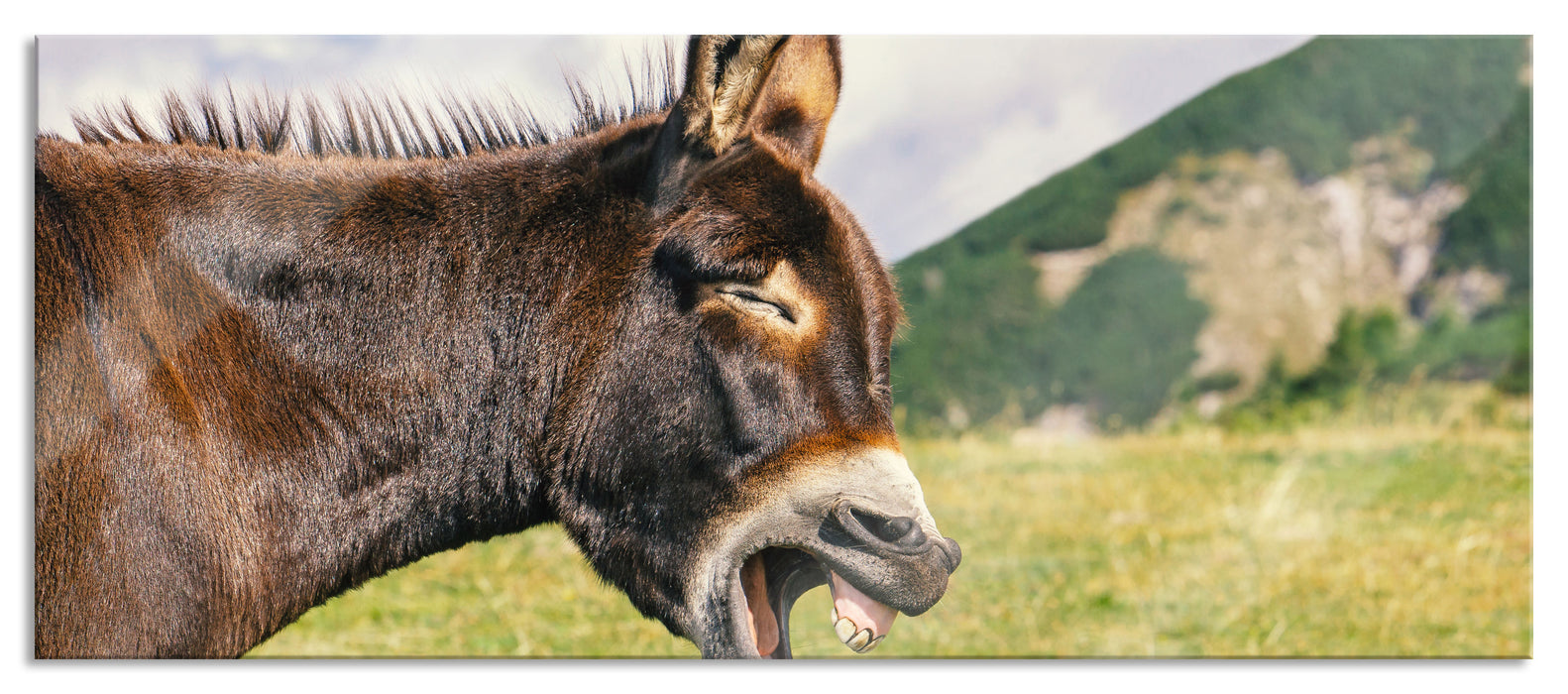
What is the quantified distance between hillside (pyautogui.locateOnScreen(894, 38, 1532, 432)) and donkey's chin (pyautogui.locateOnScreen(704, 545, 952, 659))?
1338mm

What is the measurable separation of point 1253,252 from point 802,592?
280cm

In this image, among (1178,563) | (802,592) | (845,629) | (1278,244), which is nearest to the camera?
(845,629)

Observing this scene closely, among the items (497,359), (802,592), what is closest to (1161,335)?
(802,592)

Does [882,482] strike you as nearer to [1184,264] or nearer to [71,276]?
[71,276]

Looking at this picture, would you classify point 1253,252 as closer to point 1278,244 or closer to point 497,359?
point 1278,244

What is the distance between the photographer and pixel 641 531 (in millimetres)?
1646

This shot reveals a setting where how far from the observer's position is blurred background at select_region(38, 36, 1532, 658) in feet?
9.07

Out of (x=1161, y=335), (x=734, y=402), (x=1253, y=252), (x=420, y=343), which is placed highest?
(x=1253, y=252)

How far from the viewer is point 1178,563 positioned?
359 cm

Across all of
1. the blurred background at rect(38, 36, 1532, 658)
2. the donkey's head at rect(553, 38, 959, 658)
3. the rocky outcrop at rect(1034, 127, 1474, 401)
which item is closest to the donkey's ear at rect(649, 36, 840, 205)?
the donkey's head at rect(553, 38, 959, 658)

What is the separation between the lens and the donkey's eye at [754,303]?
1584 mm

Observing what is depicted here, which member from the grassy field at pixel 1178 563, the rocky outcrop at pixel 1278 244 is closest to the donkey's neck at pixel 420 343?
the grassy field at pixel 1178 563

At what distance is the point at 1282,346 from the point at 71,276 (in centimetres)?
369

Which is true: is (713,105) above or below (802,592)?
above
